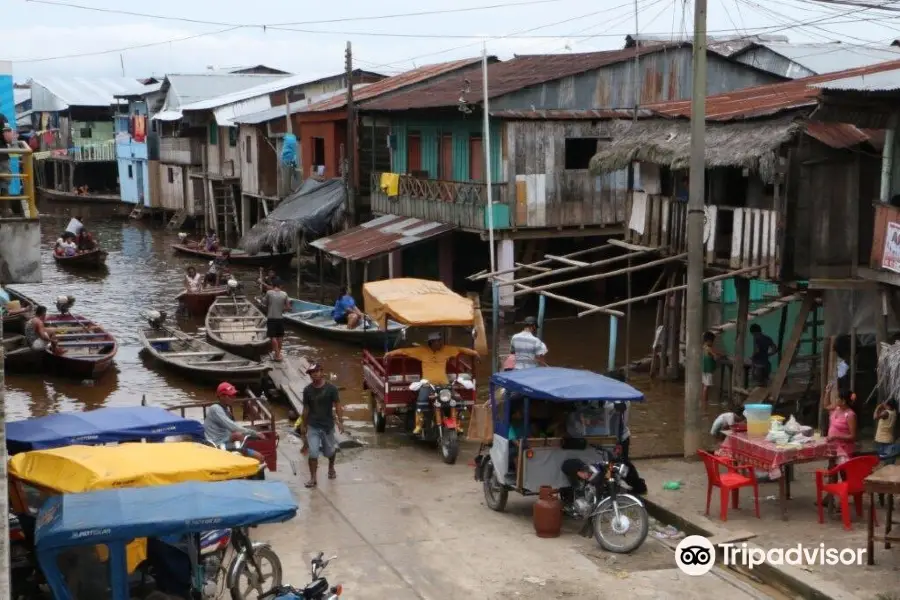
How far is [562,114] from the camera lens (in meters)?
27.5

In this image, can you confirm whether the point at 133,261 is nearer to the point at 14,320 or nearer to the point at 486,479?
the point at 14,320

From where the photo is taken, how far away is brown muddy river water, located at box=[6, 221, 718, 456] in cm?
1934

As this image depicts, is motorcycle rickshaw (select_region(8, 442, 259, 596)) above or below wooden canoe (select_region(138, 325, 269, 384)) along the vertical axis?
above

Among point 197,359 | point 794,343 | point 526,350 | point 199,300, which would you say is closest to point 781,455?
point 794,343

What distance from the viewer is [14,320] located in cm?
2586

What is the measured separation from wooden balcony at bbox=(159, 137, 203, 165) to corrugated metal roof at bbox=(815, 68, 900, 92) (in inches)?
1587

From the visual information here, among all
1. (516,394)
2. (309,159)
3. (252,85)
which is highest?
(252,85)

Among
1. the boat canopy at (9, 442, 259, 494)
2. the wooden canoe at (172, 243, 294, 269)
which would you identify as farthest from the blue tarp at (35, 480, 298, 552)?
the wooden canoe at (172, 243, 294, 269)

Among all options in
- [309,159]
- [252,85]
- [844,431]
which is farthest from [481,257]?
[252,85]

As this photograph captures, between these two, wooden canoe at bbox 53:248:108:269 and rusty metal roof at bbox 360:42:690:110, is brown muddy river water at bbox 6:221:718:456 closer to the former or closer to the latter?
wooden canoe at bbox 53:248:108:269

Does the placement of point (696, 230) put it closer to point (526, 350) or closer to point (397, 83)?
point (526, 350)

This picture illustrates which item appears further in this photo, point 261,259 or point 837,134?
Result: point 261,259

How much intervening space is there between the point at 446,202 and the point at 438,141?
7.91ft

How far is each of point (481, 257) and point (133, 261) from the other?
17199mm
